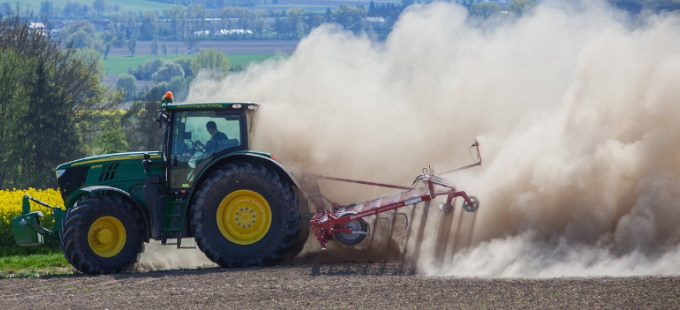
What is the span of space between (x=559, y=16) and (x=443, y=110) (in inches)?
172

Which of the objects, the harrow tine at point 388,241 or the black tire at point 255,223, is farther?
the harrow tine at point 388,241

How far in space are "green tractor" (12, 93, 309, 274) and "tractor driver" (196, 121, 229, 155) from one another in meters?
0.02

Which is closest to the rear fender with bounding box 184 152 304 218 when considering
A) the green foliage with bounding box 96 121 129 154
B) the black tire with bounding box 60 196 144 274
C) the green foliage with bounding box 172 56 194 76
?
the black tire with bounding box 60 196 144 274

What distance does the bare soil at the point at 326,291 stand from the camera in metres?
9.49

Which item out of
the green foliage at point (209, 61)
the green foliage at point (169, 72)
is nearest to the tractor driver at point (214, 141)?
the green foliage at point (209, 61)

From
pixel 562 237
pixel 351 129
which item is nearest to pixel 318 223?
pixel 351 129

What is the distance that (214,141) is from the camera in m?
13.3

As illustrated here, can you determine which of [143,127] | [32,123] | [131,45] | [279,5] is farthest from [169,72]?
[279,5]

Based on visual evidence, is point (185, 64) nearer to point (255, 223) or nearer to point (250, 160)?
point (250, 160)

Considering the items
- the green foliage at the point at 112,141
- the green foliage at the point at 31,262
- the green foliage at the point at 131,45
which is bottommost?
Result: the green foliage at the point at 112,141

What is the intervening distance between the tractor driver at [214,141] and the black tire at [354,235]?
237cm

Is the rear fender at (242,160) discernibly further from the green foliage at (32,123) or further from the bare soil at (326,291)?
the green foliage at (32,123)

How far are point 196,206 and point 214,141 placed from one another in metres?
1.15

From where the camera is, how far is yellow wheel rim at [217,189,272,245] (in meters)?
13.0
